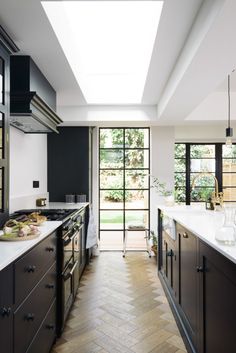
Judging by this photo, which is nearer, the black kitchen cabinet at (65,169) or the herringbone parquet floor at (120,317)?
the herringbone parquet floor at (120,317)

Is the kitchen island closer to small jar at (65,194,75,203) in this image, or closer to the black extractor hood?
the black extractor hood

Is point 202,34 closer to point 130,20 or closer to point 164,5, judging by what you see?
point 164,5

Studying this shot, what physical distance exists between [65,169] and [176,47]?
2.83 meters

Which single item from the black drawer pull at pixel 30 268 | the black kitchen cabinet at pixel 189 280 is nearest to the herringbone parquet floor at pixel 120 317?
the black kitchen cabinet at pixel 189 280

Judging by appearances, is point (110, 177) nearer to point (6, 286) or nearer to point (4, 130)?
point (4, 130)

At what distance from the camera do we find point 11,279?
50.9 inches

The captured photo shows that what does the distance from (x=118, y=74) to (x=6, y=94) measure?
1663mm

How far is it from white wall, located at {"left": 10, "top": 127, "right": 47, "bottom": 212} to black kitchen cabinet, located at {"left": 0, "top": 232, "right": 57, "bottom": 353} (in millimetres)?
1167

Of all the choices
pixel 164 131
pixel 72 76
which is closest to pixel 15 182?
pixel 72 76

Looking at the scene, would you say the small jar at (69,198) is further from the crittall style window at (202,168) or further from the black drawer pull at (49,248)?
the black drawer pull at (49,248)

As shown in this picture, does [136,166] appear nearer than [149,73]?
No

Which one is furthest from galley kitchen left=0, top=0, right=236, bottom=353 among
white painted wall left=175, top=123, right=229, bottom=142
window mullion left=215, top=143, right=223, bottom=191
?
window mullion left=215, top=143, right=223, bottom=191

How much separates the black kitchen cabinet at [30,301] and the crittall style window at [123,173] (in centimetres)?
299

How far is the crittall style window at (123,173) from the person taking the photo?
17.0 ft
